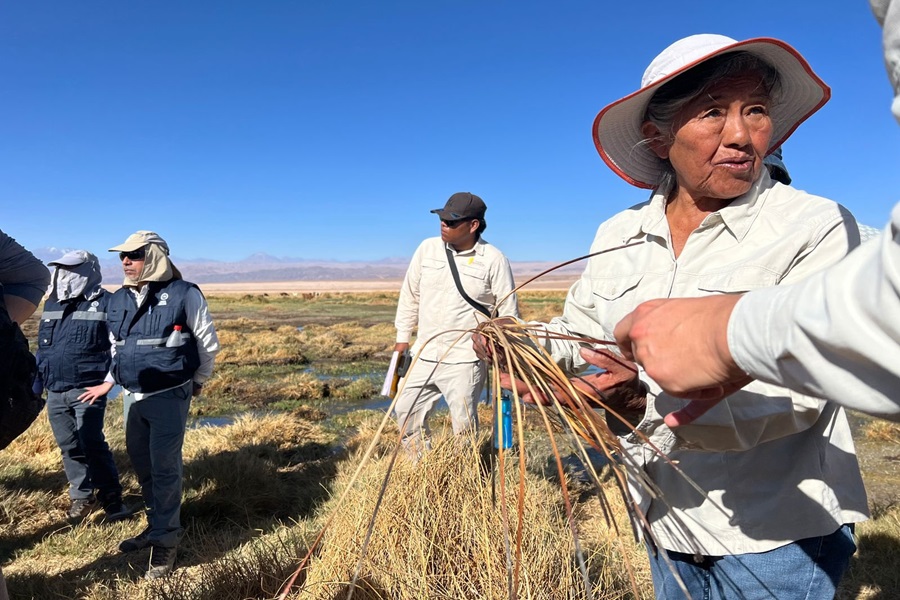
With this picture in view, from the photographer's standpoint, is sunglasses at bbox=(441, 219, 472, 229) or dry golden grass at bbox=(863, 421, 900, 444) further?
dry golden grass at bbox=(863, 421, 900, 444)

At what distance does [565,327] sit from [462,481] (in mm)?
→ 1311

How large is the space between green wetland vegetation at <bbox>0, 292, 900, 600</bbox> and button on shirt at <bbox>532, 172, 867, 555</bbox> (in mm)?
255

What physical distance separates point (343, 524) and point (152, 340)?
1.89 metres

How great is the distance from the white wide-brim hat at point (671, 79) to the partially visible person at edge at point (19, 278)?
7.80 feet

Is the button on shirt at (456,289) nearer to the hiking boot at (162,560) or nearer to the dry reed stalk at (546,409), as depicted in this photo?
the hiking boot at (162,560)

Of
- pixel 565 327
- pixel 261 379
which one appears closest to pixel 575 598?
pixel 565 327

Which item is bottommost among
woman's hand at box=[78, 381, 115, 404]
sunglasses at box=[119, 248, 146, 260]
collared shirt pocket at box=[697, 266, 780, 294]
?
woman's hand at box=[78, 381, 115, 404]

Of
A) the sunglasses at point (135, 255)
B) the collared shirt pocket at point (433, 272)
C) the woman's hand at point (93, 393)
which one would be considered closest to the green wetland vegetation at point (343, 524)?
the woman's hand at point (93, 393)

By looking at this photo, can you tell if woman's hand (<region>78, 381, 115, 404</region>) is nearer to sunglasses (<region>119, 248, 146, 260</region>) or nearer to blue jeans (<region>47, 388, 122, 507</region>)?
blue jeans (<region>47, 388, 122, 507</region>)

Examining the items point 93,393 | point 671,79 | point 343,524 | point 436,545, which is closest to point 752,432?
point 671,79

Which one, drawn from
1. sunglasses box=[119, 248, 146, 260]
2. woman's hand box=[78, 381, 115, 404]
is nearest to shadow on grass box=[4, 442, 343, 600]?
woman's hand box=[78, 381, 115, 404]

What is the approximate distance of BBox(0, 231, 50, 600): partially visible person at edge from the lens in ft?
7.77

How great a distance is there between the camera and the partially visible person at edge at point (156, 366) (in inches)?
141

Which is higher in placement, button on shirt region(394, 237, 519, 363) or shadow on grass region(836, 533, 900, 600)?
button on shirt region(394, 237, 519, 363)
